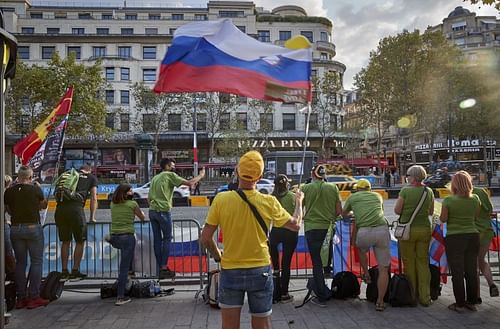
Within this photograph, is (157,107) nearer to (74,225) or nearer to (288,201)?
(74,225)

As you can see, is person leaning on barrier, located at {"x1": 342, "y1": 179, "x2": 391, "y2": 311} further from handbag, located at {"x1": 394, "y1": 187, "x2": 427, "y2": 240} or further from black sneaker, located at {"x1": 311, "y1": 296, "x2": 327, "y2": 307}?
black sneaker, located at {"x1": 311, "y1": 296, "x2": 327, "y2": 307}

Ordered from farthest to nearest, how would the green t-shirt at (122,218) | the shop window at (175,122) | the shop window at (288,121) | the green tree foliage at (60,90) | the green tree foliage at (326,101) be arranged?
the shop window at (288,121) → the shop window at (175,122) → the green tree foliage at (326,101) → the green tree foliage at (60,90) → the green t-shirt at (122,218)

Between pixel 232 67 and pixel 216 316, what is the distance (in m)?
2.92

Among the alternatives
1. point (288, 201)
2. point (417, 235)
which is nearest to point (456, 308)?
point (417, 235)

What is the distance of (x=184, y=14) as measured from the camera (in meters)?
56.0

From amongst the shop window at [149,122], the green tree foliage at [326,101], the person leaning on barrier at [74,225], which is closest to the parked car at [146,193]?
the person leaning on barrier at [74,225]

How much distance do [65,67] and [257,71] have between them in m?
28.9

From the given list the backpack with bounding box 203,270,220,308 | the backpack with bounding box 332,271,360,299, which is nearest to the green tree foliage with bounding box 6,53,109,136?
the backpack with bounding box 203,270,220,308

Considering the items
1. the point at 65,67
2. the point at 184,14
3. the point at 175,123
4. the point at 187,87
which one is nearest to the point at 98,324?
the point at 187,87

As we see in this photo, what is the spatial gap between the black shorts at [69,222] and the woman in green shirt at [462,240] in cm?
488

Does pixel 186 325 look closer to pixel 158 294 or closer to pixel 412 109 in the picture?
pixel 158 294

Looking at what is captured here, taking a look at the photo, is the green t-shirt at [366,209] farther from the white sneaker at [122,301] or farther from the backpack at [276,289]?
the white sneaker at [122,301]

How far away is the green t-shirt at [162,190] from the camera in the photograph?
21.7 ft

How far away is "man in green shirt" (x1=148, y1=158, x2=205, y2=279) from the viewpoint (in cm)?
662
